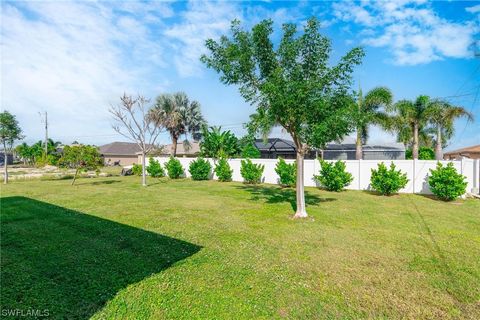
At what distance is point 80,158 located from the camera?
692 inches

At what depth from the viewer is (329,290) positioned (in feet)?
13.0

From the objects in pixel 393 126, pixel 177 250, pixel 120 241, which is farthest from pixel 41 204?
pixel 393 126

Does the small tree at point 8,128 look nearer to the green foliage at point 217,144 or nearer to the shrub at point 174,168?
the shrub at point 174,168

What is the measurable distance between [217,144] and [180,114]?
7.27m

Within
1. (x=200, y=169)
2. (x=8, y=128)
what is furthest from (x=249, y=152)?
(x=8, y=128)

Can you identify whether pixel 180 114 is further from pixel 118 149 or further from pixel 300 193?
pixel 118 149

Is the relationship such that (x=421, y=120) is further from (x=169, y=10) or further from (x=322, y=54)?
(x=169, y=10)

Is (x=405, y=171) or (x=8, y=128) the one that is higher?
(x=8, y=128)

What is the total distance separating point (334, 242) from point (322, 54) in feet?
18.5

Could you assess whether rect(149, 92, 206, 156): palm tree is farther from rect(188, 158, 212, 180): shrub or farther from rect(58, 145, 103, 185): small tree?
rect(58, 145, 103, 185): small tree

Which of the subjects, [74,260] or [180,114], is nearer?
[74,260]

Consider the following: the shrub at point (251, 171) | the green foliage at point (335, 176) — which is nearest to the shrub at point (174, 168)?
the shrub at point (251, 171)

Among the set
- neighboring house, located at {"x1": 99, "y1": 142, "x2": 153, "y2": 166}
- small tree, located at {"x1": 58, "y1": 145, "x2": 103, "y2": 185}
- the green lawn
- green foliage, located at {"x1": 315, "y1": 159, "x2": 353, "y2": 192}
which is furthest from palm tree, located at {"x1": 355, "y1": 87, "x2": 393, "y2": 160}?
neighboring house, located at {"x1": 99, "y1": 142, "x2": 153, "y2": 166}

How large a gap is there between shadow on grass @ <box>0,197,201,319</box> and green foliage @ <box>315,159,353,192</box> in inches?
419
